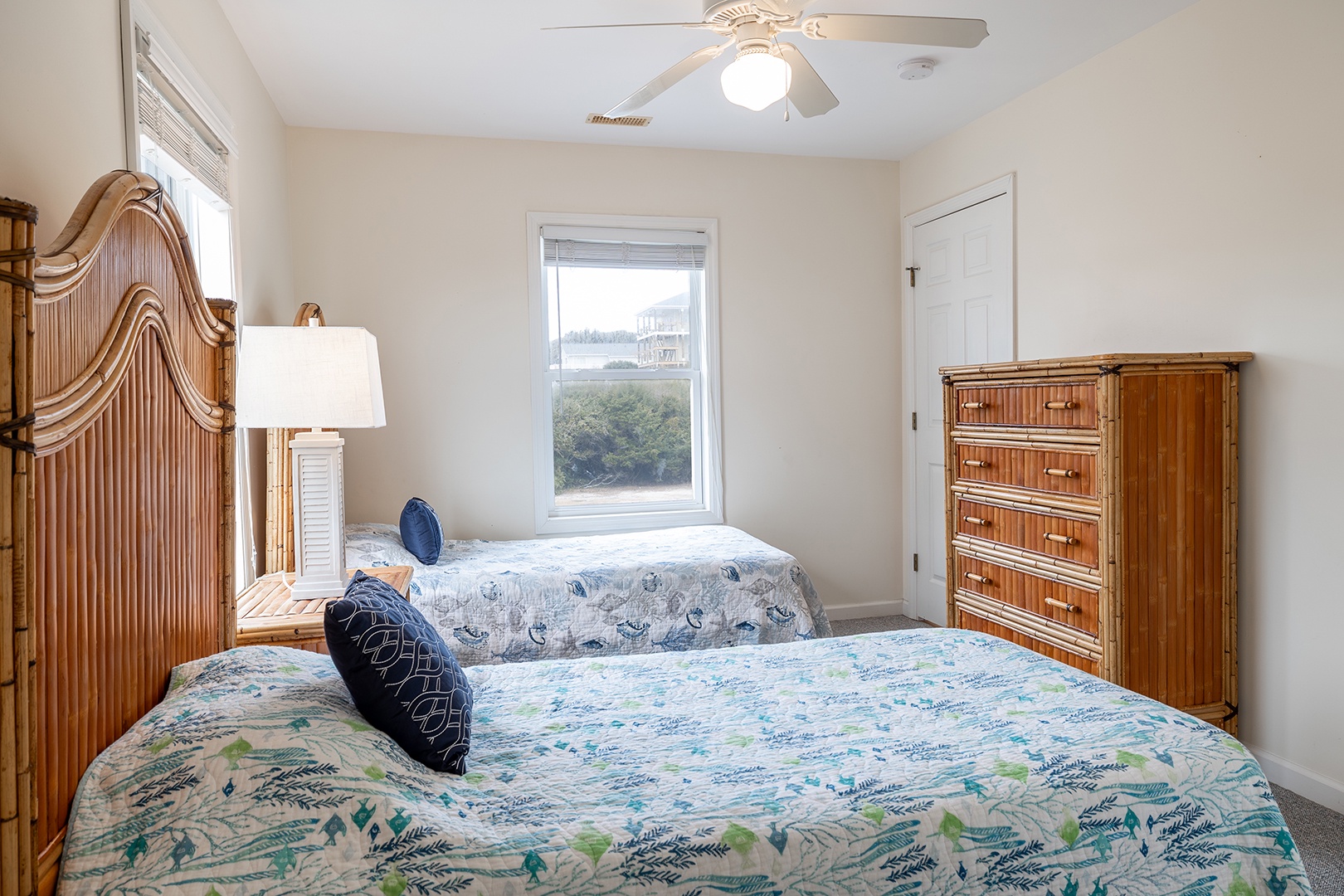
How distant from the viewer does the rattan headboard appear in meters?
1.04

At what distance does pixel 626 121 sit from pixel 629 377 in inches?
48.5

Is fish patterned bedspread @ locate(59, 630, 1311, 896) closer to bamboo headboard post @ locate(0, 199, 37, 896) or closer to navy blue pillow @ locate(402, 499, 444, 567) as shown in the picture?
bamboo headboard post @ locate(0, 199, 37, 896)

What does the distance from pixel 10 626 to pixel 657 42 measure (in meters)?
2.74

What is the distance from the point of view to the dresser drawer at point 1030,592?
2658 millimetres

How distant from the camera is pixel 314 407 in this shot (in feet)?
6.88

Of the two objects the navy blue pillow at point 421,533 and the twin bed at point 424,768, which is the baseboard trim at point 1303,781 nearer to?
the twin bed at point 424,768

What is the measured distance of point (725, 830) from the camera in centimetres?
123

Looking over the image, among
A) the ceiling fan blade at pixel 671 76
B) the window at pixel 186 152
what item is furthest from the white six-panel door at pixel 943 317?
the window at pixel 186 152

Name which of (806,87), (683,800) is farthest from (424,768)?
(806,87)

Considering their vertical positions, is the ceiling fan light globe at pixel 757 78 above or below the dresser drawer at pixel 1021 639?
above

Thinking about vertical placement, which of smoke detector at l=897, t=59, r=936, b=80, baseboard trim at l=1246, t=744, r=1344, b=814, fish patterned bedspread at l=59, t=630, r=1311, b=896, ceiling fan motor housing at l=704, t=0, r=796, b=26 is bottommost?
baseboard trim at l=1246, t=744, r=1344, b=814

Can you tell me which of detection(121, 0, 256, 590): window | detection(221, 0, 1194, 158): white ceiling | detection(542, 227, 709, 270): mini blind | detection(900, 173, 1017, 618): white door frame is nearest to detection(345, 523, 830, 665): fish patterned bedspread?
detection(121, 0, 256, 590): window

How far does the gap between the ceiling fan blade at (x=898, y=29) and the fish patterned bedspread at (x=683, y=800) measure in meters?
1.64

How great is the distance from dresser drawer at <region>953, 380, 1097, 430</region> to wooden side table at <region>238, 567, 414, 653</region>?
2.24 metres
